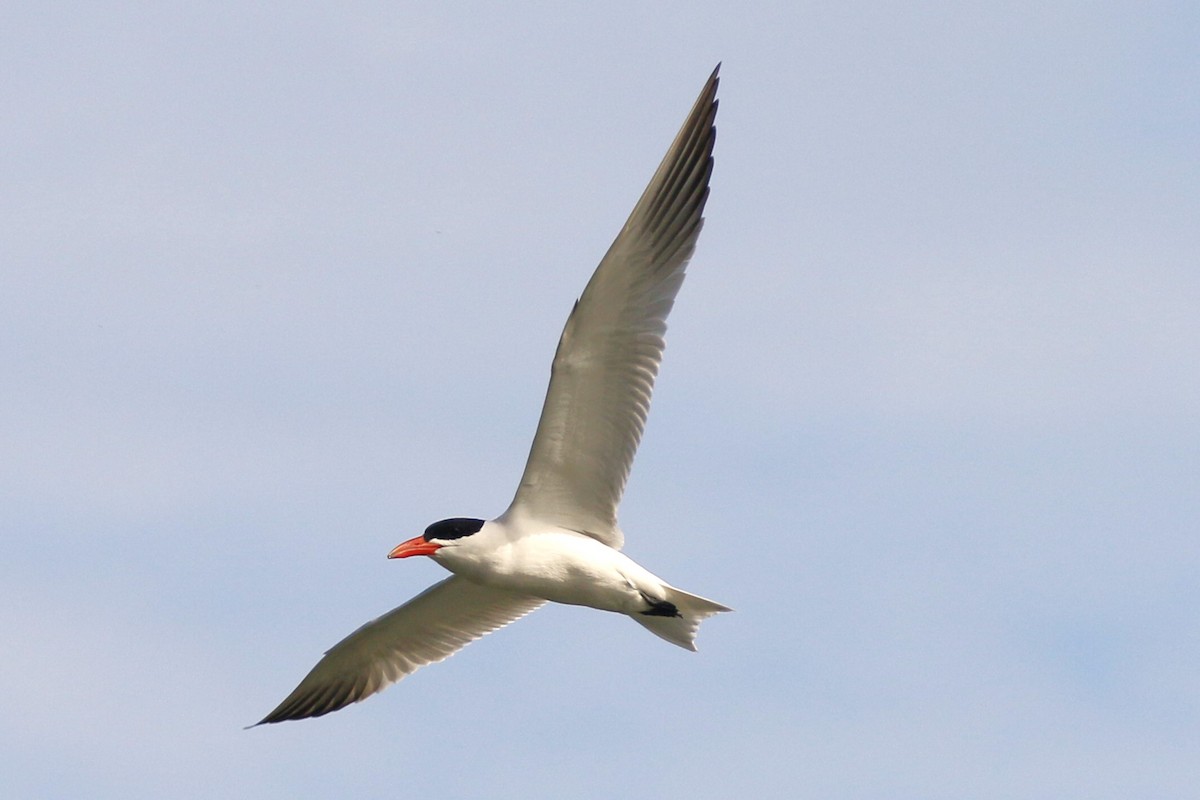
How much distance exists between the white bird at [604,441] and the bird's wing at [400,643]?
5.50ft

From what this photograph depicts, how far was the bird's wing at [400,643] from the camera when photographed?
15.8 metres

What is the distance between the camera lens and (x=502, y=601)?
1600 centimetres

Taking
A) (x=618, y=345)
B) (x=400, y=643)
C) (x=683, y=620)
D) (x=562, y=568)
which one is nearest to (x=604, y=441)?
(x=618, y=345)

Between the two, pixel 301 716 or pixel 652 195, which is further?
pixel 301 716

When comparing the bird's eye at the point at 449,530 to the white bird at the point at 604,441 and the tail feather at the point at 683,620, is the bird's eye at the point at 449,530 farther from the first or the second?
the tail feather at the point at 683,620

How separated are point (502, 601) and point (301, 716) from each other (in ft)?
7.32

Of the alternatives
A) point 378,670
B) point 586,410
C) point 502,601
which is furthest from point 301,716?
point 586,410

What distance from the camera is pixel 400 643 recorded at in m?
16.2

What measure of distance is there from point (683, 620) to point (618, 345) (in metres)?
2.29

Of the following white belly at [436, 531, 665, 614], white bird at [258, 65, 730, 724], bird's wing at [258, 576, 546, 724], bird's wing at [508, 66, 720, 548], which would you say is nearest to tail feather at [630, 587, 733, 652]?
white bird at [258, 65, 730, 724]

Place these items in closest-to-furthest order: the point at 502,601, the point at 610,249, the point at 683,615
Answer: the point at 610,249 < the point at 683,615 < the point at 502,601

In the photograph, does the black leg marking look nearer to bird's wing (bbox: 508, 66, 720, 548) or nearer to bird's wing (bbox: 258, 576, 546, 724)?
bird's wing (bbox: 508, 66, 720, 548)

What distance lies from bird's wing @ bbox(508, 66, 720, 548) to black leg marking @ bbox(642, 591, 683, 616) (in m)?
0.83

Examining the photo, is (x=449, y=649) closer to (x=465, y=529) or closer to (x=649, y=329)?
(x=465, y=529)
